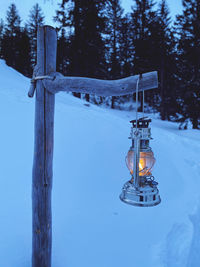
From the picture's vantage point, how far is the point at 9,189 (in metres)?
4.02

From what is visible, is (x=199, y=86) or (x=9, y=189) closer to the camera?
(x=9, y=189)

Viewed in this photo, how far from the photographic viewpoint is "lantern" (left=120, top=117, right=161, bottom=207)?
1.84 metres

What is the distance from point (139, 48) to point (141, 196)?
823 inches

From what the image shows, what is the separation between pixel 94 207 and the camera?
422cm

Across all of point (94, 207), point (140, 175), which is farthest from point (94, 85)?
point (94, 207)

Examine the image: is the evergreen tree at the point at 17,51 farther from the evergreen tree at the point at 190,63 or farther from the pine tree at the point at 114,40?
the evergreen tree at the point at 190,63

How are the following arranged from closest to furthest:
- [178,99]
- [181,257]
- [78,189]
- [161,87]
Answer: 1. [181,257]
2. [78,189]
3. [178,99]
4. [161,87]

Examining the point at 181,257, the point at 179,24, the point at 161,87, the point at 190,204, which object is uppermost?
the point at 179,24

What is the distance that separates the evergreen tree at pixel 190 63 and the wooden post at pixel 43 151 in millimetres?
13517

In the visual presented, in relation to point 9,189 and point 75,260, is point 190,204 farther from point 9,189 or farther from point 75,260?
point 9,189

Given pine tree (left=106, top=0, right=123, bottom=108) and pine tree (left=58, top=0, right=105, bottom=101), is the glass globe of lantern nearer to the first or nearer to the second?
pine tree (left=58, top=0, right=105, bottom=101)

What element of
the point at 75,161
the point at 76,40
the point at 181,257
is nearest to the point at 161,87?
the point at 76,40

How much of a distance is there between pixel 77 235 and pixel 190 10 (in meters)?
16.8

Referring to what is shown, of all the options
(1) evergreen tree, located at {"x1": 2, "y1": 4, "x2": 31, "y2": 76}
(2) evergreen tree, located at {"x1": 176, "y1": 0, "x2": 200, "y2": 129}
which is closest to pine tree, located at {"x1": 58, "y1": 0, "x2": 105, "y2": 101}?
(2) evergreen tree, located at {"x1": 176, "y1": 0, "x2": 200, "y2": 129}
